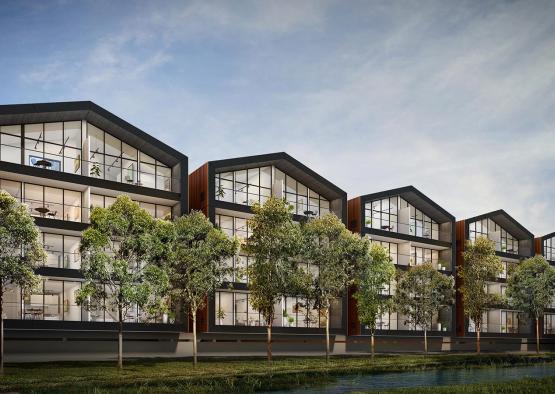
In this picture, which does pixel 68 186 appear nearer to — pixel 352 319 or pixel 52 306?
pixel 52 306

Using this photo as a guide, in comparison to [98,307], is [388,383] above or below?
below

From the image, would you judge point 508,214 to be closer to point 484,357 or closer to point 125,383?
point 484,357

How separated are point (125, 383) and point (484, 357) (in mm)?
33722

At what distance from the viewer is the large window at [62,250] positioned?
45.1 metres

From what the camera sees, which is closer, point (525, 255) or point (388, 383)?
point (388, 383)

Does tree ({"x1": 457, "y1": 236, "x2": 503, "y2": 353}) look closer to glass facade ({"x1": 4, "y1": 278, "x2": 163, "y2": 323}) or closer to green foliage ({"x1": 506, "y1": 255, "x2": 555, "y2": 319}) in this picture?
green foliage ({"x1": 506, "y1": 255, "x2": 555, "y2": 319})

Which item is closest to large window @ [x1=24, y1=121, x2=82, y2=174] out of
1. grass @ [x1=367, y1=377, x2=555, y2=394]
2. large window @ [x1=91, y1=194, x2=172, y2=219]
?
large window @ [x1=91, y1=194, x2=172, y2=219]

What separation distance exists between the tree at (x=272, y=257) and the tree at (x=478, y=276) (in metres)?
25.5

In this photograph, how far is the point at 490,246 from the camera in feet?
208

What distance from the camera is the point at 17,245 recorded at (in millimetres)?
33000

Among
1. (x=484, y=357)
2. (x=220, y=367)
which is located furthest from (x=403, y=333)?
(x=220, y=367)

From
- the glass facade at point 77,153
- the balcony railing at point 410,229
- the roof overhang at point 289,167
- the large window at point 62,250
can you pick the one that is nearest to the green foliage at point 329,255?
the roof overhang at point 289,167

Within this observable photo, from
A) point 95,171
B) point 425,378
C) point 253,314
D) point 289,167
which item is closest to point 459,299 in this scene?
point 289,167

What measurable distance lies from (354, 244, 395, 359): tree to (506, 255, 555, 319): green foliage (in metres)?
22.8
